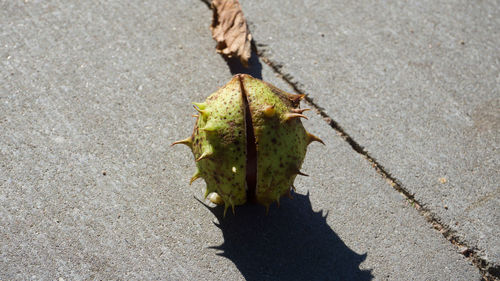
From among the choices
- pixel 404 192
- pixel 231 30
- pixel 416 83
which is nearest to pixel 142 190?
pixel 231 30

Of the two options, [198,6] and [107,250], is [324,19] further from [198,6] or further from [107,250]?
[107,250]

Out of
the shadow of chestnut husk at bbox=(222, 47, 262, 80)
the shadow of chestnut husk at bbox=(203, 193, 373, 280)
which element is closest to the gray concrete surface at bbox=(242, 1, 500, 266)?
the shadow of chestnut husk at bbox=(222, 47, 262, 80)

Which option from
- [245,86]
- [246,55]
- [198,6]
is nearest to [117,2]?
[198,6]

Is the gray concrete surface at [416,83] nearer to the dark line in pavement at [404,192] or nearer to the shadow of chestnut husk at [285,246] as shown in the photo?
the dark line in pavement at [404,192]

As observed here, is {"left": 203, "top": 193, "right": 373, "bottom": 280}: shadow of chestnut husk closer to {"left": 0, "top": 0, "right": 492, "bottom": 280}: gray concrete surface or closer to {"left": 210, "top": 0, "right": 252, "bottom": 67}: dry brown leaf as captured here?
{"left": 0, "top": 0, "right": 492, "bottom": 280}: gray concrete surface

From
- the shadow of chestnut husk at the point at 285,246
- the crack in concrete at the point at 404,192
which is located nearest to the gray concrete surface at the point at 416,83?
the crack in concrete at the point at 404,192
